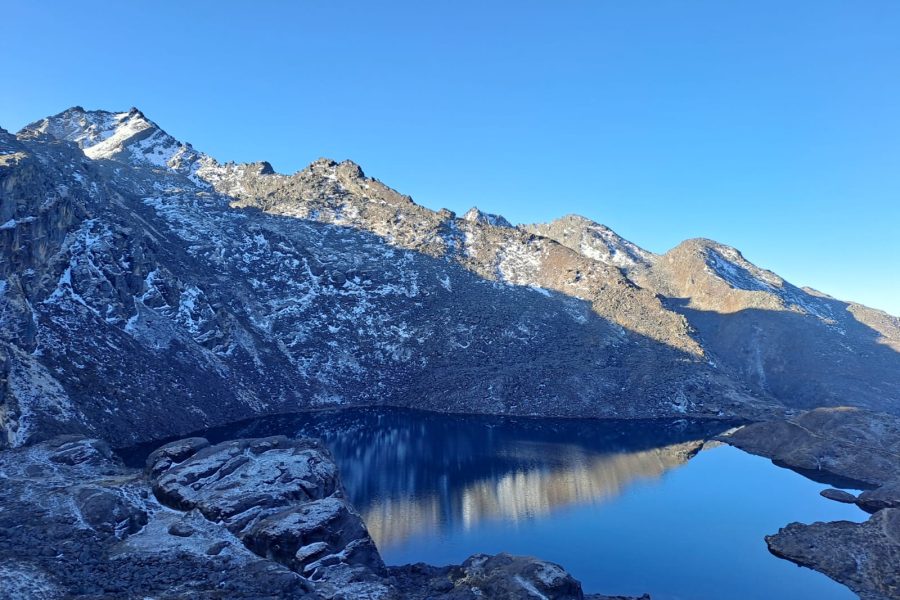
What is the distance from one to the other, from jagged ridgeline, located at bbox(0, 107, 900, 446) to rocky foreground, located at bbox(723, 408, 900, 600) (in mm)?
27907

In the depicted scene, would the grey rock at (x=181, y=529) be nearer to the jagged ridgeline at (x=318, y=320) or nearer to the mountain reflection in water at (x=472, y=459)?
the mountain reflection in water at (x=472, y=459)

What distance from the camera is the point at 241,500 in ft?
144

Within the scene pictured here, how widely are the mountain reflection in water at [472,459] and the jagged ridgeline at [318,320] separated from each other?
9314 mm

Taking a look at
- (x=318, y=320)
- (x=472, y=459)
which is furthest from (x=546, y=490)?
(x=318, y=320)

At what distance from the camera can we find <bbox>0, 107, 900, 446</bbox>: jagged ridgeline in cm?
8581

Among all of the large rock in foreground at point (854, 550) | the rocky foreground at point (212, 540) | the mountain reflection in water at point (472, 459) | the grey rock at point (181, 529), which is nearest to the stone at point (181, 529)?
the grey rock at point (181, 529)

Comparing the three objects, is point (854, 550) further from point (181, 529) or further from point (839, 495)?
point (181, 529)

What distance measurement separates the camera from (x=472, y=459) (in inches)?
3445

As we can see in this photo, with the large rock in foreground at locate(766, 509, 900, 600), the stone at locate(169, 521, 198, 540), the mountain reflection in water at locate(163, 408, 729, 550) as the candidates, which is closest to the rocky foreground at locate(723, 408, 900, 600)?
the large rock in foreground at locate(766, 509, 900, 600)

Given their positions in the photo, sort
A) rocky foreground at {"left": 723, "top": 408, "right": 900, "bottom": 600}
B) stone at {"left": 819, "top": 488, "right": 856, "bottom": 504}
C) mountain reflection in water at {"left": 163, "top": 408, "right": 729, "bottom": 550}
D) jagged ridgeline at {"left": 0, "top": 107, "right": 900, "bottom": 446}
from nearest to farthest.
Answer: rocky foreground at {"left": 723, "top": 408, "right": 900, "bottom": 600}
mountain reflection in water at {"left": 163, "top": 408, "right": 729, "bottom": 550}
stone at {"left": 819, "top": 488, "right": 856, "bottom": 504}
jagged ridgeline at {"left": 0, "top": 107, "right": 900, "bottom": 446}

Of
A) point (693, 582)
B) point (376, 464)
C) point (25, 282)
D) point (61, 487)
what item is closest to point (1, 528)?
point (61, 487)

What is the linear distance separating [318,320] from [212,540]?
103462mm

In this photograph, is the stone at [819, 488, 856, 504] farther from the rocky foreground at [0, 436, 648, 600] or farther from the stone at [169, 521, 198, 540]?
the stone at [169, 521, 198, 540]

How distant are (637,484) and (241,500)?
57699 millimetres
